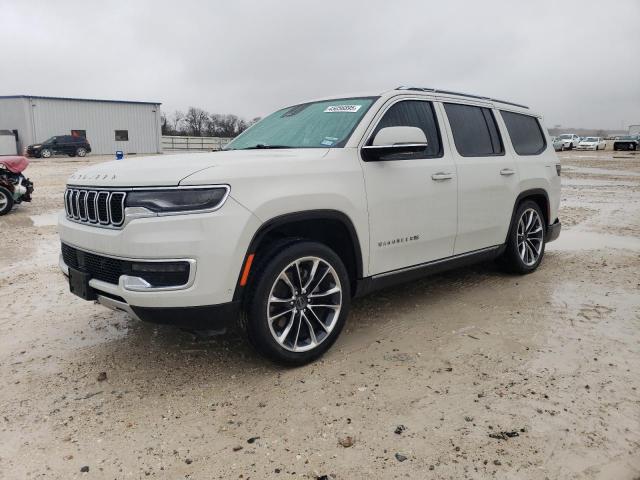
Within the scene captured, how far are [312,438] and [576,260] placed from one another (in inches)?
197

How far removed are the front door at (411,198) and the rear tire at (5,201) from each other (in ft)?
31.7

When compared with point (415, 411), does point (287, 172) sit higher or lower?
higher

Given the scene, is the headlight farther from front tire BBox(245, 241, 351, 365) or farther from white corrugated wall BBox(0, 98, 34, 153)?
white corrugated wall BBox(0, 98, 34, 153)

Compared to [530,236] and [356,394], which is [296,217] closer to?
[356,394]

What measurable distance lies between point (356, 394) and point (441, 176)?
2.01 meters

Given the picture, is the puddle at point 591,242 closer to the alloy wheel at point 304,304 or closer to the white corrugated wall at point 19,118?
the alloy wheel at point 304,304

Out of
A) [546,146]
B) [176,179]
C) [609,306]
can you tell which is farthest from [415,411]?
[546,146]

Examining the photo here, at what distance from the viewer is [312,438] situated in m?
2.74

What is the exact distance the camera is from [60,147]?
118 feet

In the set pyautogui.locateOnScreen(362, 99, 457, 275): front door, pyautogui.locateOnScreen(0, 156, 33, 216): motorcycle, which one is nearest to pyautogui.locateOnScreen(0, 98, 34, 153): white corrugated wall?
pyautogui.locateOnScreen(0, 156, 33, 216): motorcycle

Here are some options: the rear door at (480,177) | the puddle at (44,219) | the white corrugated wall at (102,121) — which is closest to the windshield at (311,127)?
the rear door at (480,177)

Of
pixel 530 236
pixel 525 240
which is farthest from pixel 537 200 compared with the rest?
pixel 525 240

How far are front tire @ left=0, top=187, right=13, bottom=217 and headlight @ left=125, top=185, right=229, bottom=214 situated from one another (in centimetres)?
948

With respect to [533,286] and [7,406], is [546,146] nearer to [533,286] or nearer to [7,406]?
[533,286]
